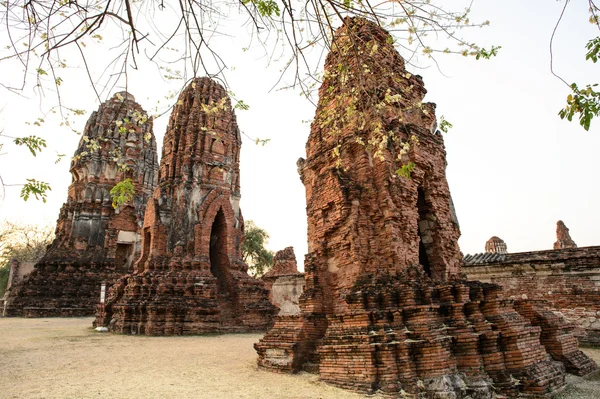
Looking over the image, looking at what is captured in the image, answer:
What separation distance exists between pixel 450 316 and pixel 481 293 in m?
0.60

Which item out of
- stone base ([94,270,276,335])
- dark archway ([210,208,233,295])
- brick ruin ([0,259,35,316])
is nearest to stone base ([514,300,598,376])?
stone base ([94,270,276,335])

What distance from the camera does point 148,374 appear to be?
6125mm

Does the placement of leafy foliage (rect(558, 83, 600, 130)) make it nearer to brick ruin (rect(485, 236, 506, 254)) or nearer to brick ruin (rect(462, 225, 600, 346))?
brick ruin (rect(462, 225, 600, 346))

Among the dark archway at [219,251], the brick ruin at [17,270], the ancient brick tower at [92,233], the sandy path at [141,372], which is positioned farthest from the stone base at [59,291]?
the sandy path at [141,372]

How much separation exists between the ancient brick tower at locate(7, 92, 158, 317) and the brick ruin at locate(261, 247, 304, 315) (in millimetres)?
8260

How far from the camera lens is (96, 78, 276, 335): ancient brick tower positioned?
492 inches

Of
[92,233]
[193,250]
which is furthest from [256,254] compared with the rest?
[193,250]

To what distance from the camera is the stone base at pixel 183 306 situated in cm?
1221

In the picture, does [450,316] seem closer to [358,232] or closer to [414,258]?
[414,258]

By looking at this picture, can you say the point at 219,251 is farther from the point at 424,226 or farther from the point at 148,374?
the point at 424,226

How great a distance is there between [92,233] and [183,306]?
1263 centimetres

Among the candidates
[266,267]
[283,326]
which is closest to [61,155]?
[283,326]

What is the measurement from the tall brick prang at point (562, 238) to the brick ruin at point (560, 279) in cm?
1389

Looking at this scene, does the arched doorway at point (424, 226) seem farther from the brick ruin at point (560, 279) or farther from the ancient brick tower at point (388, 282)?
the brick ruin at point (560, 279)
